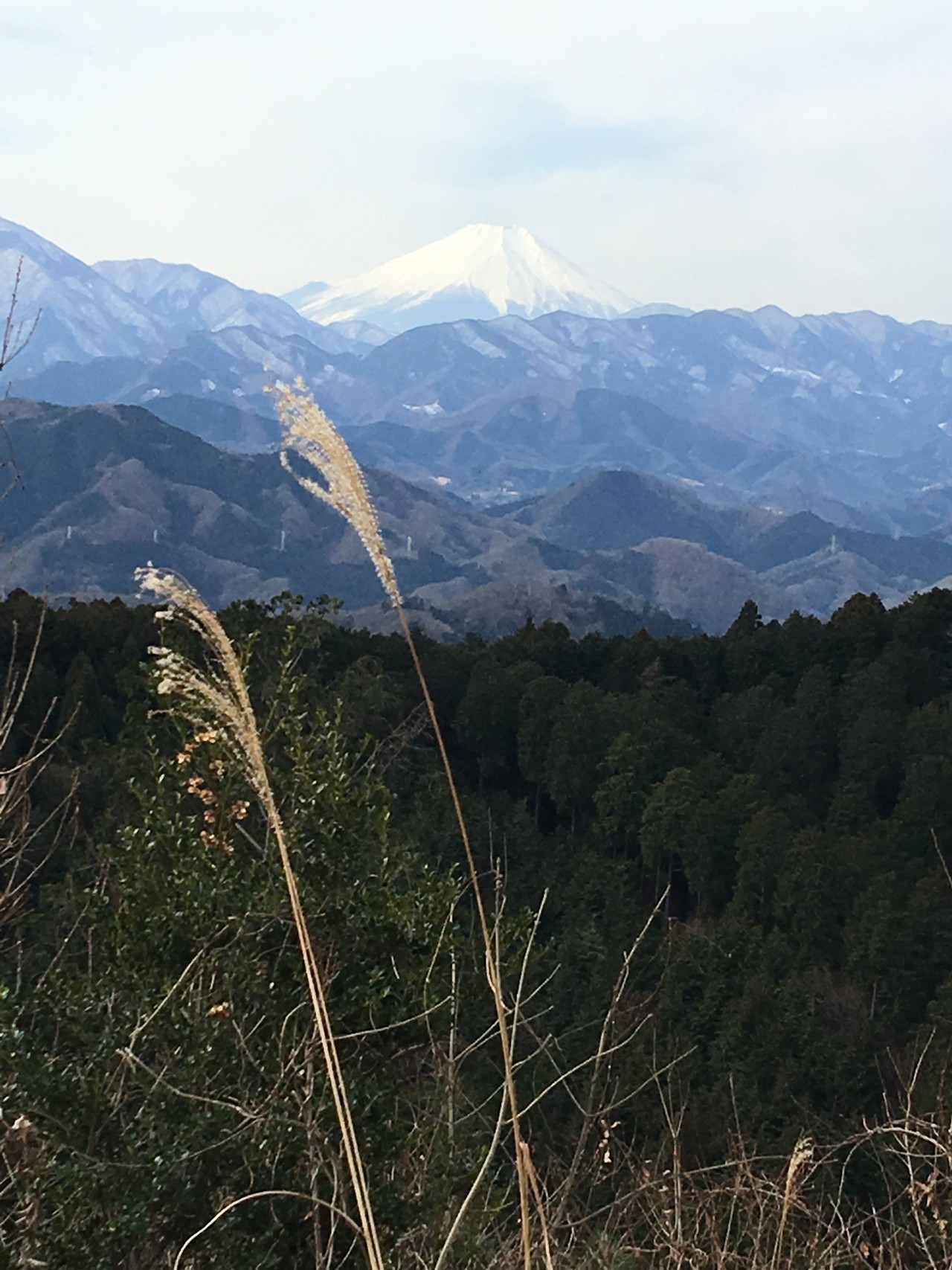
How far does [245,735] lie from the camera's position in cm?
184

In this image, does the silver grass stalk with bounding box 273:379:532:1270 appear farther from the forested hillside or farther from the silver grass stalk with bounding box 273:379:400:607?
the forested hillside

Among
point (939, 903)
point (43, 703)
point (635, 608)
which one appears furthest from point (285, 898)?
point (635, 608)

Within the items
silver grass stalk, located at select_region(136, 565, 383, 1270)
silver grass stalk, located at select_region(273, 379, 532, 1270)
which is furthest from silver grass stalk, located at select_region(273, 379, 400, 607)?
silver grass stalk, located at select_region(136, 565, 383, 1270)

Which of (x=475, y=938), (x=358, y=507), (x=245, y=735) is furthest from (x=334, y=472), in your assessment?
(x=475, y=938)

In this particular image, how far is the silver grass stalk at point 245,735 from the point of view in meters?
1.75

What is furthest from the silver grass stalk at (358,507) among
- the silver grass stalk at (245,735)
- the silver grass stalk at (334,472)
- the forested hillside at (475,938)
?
the forested hillside at (475,938)

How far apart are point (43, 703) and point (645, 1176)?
104 ft

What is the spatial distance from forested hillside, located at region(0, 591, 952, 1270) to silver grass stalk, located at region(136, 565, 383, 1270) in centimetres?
58

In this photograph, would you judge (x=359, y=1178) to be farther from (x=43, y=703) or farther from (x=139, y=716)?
(x=43, y=703)

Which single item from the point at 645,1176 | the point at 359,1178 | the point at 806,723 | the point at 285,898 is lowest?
the point at 806,723

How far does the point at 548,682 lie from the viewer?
38.9m

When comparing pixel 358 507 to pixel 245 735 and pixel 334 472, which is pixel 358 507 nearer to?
pixel 334 472

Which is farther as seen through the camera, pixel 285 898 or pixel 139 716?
pixel 139 716

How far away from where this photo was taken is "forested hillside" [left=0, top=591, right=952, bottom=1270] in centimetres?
423
